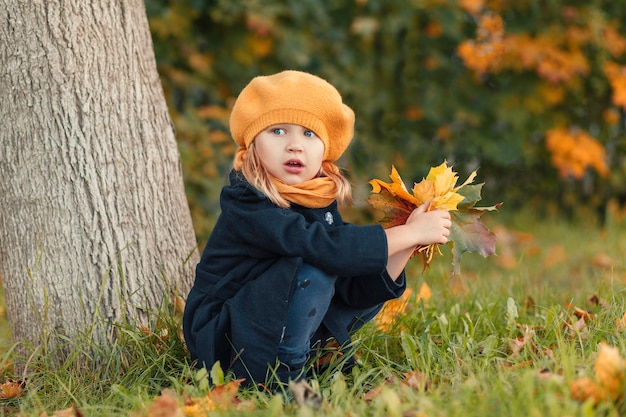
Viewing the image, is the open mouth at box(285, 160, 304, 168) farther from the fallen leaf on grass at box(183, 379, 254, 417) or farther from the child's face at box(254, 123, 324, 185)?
the fallen leaf on grass at box(183, 379, 254, 417)

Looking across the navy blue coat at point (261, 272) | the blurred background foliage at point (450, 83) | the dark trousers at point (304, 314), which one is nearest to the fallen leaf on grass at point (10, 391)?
the navy blue coat at point (261, 272)

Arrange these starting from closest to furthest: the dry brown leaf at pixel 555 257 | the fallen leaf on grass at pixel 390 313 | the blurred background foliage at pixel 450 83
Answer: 1. the fallen leaf on grass at pixel 390 313
2. the dry brown leaf at pixel 555 257
3. the blurred background foliage at pixel 450 83

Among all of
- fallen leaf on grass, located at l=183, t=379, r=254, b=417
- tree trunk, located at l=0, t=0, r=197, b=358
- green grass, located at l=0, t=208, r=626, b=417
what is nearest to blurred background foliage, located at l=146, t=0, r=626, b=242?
tree trunk, located at l=0, t=0, r=197, b=358

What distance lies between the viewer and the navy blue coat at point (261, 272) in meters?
2.35

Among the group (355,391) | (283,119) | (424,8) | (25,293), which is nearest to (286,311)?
(355,391)

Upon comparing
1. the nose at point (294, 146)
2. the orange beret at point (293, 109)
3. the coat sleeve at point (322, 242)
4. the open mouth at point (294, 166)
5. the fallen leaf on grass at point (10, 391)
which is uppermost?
the orange beret at point (293, 109)

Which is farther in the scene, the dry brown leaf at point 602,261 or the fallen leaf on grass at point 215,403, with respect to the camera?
the dry brown leaf at point 602,261

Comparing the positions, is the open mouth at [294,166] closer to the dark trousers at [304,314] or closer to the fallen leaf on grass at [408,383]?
the dark trousers at [304,314]

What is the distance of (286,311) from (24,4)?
1.39 metres

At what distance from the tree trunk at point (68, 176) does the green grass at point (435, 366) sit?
5.8 inches

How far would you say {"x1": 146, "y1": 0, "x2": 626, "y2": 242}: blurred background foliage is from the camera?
5488 mm

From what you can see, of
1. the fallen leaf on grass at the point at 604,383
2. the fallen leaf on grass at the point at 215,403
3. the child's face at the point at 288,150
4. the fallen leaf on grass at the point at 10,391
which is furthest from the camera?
the fallen leaf on grass at the point at 10,391

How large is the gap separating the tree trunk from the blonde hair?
1.80 feet

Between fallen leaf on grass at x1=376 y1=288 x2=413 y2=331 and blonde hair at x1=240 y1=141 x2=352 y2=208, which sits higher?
blonde hair at x1=240 y1=141 x2=352 y2=208
